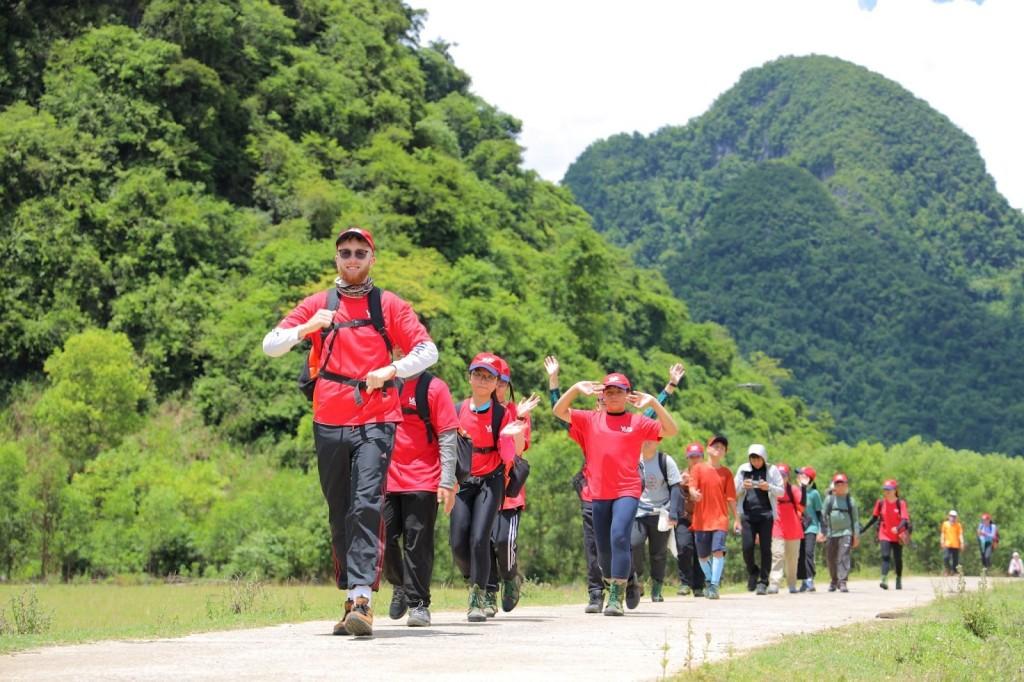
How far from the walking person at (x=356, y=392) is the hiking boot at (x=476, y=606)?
7.66 feet

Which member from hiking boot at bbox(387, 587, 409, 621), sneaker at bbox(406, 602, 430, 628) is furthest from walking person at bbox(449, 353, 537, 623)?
sneaker at bbox(406, 602, 430, 628)

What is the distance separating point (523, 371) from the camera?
180 feet

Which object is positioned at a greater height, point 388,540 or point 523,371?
point 523,371

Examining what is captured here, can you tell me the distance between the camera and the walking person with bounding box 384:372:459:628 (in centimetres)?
1051

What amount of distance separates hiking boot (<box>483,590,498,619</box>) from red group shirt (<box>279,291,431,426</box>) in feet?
10.6

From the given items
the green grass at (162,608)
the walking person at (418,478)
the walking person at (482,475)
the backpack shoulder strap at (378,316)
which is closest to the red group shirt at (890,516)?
the green grass at (162,608)

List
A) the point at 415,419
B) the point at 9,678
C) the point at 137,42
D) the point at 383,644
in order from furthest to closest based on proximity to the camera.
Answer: the point at 137,42, the point at 415,419, the point at 383,644, the point at 9,678

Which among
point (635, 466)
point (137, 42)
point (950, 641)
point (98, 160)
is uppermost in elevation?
point (137, 42)

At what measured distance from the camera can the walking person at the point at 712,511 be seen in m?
18.7

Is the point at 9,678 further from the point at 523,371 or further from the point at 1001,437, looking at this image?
the point at 1001,437

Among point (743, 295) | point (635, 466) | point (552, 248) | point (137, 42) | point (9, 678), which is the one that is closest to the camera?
point (9, 678)

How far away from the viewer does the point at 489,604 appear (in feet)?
39.9

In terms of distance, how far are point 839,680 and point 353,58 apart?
222 ft

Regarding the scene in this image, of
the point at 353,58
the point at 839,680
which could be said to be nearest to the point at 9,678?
the point at 839,680
